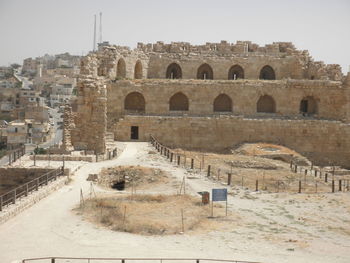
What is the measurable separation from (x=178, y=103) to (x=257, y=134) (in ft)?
23.5

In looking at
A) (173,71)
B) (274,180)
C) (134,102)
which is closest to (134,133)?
(134,102)

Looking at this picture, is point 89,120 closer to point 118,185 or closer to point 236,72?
point 118,185

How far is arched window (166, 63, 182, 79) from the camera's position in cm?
3981

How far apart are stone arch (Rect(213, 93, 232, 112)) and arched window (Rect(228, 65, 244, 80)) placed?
509 cm

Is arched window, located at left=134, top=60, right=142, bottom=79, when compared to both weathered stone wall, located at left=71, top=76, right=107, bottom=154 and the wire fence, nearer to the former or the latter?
weathered stone wall, located at left=71, top=76, right=107, bottom=154

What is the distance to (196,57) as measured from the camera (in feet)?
128

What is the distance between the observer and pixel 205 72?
40.1 metres

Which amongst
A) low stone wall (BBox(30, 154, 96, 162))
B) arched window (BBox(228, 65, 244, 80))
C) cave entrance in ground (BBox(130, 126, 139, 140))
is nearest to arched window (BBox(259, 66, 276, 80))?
arched window (BBox(228, 65, 244, 80))

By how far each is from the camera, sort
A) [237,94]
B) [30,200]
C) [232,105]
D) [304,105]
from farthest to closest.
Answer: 1. [304,105]
2. [232,105]
3. [237,94]
4. [30,200]

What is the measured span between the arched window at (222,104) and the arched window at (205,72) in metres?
4.79

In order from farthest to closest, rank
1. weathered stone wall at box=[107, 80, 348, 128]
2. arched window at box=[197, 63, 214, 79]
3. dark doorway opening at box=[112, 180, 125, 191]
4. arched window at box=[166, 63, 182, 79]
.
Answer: arched window at box=[166, 63, 182, 79] < arched window at box=[197, 63, 214, 79] < weathered stone wall at box=[107, 80, 348, 128] < dark doorway opening at box=[112, 180, 125, 191]

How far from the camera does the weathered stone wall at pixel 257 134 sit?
31578mm

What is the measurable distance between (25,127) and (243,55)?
126 ft

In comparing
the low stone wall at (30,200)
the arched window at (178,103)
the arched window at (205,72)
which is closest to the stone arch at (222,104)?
the arched window at (178,103)
